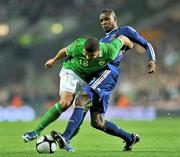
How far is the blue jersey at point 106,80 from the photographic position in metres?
10.1

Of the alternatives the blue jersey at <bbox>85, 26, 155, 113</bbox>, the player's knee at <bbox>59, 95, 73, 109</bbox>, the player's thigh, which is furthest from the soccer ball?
the blue jersey at <bbox>85, 26, 155, 113</bbox>

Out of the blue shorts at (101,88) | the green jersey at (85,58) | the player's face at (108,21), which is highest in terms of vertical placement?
the player's face at (108,21)

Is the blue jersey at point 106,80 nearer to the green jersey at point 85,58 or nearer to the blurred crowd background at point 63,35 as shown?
the green jersey at point 85,58

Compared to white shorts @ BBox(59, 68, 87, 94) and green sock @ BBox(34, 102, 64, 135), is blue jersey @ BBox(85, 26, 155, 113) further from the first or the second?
green sock @ BBox(34, 102, 64, 135)

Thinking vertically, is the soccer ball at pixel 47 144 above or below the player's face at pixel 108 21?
below

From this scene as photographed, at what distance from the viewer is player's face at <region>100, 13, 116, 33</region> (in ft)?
33.8

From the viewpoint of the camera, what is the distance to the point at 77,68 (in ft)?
33.1

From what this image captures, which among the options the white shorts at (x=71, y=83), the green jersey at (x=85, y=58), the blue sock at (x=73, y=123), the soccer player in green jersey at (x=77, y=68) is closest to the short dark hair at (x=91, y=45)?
the soccer player in green jersey at (x=77, y=68)

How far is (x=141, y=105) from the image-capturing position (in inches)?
1110

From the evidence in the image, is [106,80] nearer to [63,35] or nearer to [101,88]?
[101,88]

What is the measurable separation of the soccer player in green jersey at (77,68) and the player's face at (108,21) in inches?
9.9

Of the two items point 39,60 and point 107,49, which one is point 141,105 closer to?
point 39,60

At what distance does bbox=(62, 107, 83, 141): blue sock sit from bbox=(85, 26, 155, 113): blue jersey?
1.14 feet

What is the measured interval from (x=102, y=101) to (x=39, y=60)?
2188 centimetres
